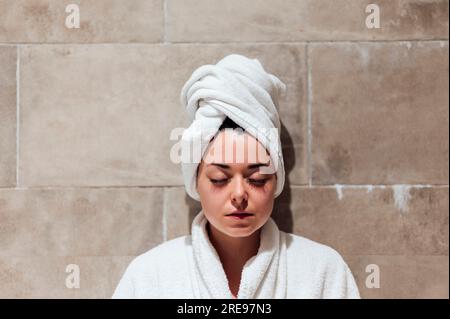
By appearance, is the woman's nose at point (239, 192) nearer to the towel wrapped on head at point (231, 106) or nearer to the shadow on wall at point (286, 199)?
the towel wrapped on head at point (231, 106)

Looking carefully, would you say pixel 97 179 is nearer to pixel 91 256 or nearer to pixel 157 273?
pixel 91 256

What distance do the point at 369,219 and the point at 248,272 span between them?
0.37 m

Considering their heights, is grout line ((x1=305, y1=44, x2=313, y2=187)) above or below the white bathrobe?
above

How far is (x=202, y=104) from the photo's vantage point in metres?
1.27

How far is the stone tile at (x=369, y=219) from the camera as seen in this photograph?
145 centimetres

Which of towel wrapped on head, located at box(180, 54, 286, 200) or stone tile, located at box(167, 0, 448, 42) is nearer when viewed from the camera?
towel wrapped on head, located at box(180, 54, 286, 200)

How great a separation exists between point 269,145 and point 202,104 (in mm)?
172

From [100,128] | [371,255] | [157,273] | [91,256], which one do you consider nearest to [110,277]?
[91,256]

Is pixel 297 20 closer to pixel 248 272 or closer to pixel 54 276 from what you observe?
pixel 248 272

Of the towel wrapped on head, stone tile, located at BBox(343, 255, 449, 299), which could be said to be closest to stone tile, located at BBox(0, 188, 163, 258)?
the towel wrapped on head

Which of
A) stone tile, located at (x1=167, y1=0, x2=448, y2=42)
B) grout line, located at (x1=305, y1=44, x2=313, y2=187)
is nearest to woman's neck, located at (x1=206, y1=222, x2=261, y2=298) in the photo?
grout line, located at (x1=305, y1=44, x2=313, y2=187)

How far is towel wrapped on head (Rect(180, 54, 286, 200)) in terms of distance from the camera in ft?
4.06

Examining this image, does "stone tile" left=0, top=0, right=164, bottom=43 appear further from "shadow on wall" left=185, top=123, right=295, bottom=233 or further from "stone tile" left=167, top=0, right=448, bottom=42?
"shadow on wall" left=185, top=123, right=295, bottom=233

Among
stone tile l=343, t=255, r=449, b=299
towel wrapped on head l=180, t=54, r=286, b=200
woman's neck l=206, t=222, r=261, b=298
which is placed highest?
towel wrapped on head l=180, t=54, r=286, b=200
